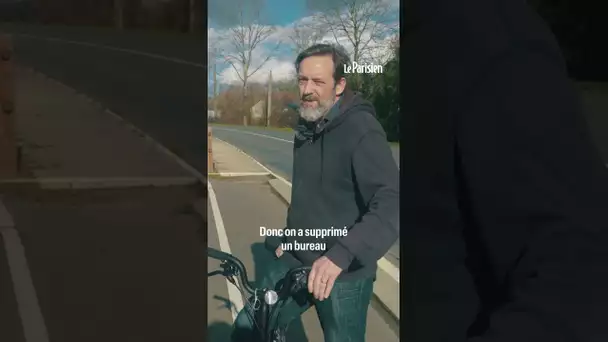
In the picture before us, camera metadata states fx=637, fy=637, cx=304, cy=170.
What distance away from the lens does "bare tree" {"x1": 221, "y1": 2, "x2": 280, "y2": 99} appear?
197 cm

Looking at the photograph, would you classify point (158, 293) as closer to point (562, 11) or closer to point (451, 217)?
point (451, 217)

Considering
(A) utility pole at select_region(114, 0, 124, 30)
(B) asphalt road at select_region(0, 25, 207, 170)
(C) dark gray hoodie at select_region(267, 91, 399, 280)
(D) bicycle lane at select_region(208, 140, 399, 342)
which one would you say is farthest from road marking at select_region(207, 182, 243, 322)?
(A) utility pole at select_region(114, 0, 124, 30)

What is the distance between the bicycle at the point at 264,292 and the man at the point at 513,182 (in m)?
0.78

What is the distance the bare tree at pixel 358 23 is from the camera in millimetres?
1962

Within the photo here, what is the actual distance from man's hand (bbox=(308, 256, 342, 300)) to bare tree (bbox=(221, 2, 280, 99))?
0.58m

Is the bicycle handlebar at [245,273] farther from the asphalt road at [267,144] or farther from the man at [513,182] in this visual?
the man at [513,182]

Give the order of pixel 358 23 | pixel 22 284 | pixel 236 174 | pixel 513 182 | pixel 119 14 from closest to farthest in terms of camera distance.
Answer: pixel 513 182 < pixel 358 23 < pixel 236 174 < pixel 119 14 < pixel 22 284

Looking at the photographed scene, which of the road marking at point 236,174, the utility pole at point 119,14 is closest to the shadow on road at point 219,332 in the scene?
the road marking at point 236,174

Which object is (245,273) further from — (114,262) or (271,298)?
(114,262)

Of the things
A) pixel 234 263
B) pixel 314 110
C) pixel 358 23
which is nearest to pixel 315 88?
pixel 314 110

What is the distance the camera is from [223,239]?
6.70 feet

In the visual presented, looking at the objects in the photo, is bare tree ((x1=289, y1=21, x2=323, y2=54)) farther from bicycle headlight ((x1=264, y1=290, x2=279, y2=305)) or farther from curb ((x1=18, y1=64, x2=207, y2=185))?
bicycle headlight ((x1=264, y1=290, x2=279, y2=305))

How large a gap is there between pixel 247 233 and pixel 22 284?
3.06ft

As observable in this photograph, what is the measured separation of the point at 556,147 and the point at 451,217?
0.27 m
